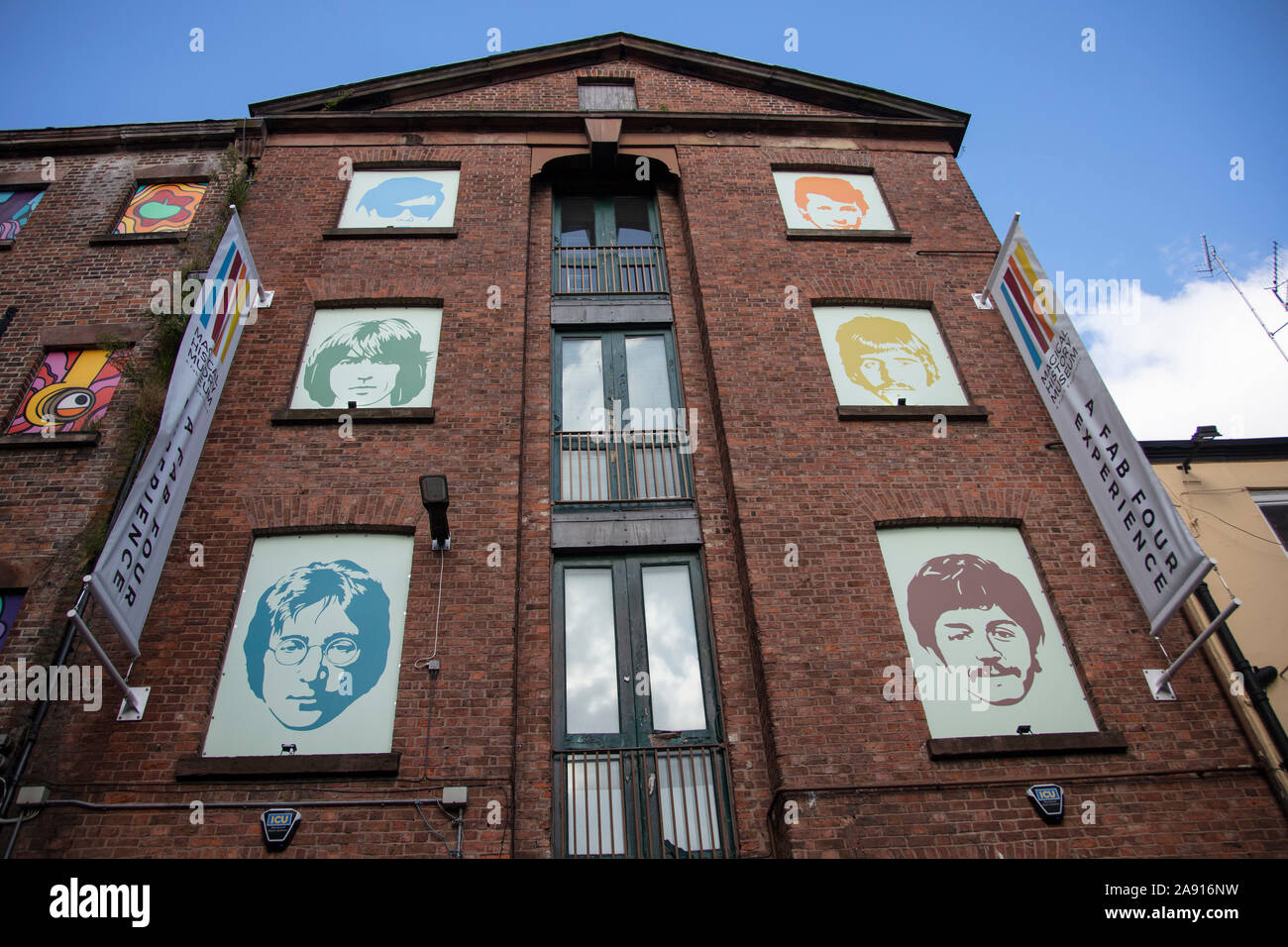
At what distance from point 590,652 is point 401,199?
7495 mm

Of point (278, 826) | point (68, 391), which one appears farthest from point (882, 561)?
point (68, 391)

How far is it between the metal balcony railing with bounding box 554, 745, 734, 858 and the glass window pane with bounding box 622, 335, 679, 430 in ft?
12.7

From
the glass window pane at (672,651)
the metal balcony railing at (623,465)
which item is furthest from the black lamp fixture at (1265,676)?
the metal balcony railing at (623,465)

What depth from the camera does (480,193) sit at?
481 inches

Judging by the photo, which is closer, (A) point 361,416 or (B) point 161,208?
(A) point 361,416

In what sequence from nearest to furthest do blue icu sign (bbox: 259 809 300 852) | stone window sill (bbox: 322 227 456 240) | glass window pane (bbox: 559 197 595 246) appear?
blue icu sign (bbox: 259 809 300 852)
stone window sill (bbox: 322 227 456 240)
glass window pane (bbox: 559 197 595 246)

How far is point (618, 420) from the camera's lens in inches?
396

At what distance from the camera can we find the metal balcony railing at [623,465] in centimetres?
941

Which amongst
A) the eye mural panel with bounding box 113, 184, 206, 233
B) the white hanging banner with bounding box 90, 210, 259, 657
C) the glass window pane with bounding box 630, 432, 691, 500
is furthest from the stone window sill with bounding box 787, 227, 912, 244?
the eye mural panel with bounding box 113, 184, 206, 233

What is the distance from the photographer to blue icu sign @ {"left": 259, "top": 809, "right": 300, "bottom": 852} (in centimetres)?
666

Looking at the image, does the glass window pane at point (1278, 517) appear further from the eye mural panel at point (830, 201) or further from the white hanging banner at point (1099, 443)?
the eye mural panel at point (830, 201)

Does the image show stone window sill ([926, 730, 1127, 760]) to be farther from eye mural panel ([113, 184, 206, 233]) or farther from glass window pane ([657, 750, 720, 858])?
eye mural panel ([113, 184, 206, 233])

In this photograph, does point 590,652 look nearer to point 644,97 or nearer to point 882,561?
point 882,561
